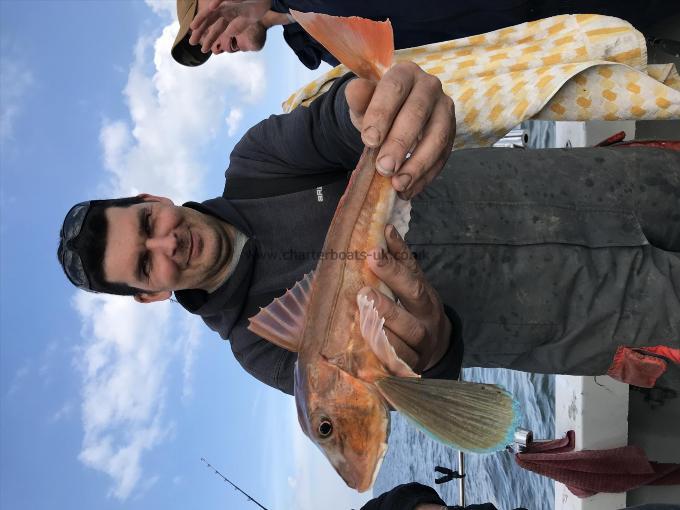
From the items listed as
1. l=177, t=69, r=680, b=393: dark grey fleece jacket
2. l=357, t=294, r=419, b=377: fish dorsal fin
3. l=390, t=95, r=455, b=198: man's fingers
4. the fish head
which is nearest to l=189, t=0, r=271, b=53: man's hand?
l=177, t=69, r=680, b=393: dark grey fleece jacket

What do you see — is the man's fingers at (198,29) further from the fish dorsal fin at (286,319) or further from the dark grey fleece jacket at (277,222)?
the fish dorsal fin at (286,319)

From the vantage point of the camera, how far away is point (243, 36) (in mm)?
3533

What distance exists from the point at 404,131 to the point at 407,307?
654 millimetres

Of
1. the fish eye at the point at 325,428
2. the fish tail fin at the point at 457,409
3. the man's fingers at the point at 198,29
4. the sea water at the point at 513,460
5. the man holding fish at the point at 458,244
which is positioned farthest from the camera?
the sea water at the point at 513,460

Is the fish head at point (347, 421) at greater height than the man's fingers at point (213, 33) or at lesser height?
lesser

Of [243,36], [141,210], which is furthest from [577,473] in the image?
[243,36]

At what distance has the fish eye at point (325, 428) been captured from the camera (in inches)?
68.6

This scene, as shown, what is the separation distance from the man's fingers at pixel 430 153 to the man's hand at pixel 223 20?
2009 millimetres

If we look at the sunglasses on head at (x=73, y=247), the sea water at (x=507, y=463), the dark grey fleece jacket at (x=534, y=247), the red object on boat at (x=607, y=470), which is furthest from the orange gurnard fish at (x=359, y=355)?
the red object on boat at (x=607, y=470)

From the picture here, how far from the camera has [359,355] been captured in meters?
1.81

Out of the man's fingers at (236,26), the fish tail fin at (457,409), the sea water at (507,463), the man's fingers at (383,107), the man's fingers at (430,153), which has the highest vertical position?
the man's fingers at (236,26)

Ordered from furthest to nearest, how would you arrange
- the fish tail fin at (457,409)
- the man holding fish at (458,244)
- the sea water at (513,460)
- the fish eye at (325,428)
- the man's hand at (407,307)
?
the sea water at (513,460)
the man holding fish at (458,244)
the man's hand at (407,307)
the fish eye at (325,428)
the fish tail fin at (457,409)

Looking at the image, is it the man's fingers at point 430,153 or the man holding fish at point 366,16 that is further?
the man holding fish at point 366,16

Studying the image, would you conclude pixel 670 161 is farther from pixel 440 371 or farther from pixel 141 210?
pixel 141 210
